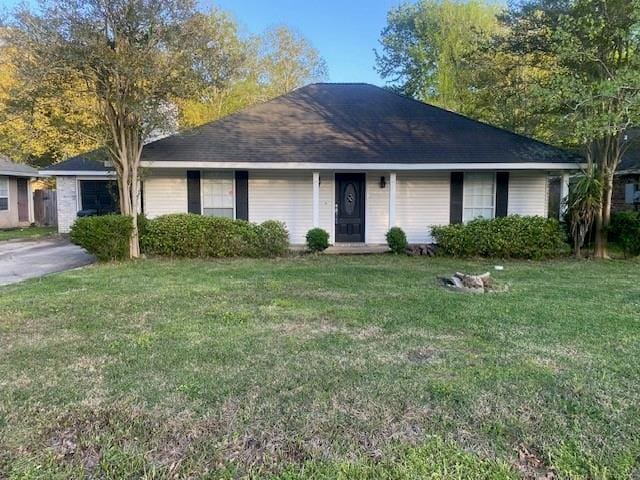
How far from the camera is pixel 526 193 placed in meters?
12.3

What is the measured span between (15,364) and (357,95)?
1264 centimetres

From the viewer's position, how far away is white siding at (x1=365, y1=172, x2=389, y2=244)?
492 inches

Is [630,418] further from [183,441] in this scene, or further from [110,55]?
[110,55]

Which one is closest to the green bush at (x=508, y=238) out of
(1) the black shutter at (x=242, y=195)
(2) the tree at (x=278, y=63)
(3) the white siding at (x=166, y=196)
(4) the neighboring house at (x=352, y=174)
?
(4) the neighboring house at (x=352, y=174)

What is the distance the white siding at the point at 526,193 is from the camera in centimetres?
1223

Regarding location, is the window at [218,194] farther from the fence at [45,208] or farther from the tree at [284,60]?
the tree at [284,60]

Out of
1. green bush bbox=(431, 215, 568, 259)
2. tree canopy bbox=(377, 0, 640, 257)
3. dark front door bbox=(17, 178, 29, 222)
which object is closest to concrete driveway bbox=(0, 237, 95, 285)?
dark front door bbox=(17, 178, 29, 222)

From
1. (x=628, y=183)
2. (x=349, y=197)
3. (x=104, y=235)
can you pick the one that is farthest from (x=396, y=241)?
(x=628, y=183)

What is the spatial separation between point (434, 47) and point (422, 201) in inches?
632

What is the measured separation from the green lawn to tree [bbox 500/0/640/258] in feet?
13.0

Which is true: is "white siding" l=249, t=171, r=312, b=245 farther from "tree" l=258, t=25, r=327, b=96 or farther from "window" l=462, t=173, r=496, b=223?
"tree" l=258, t=25, r=327, b=96

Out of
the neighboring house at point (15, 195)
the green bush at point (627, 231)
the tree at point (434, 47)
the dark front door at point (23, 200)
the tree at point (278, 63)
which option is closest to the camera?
the green bush at point (627, 231)

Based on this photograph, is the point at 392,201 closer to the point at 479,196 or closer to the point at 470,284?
the point at 479,196

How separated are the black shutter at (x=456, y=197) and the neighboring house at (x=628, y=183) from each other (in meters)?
6.37
